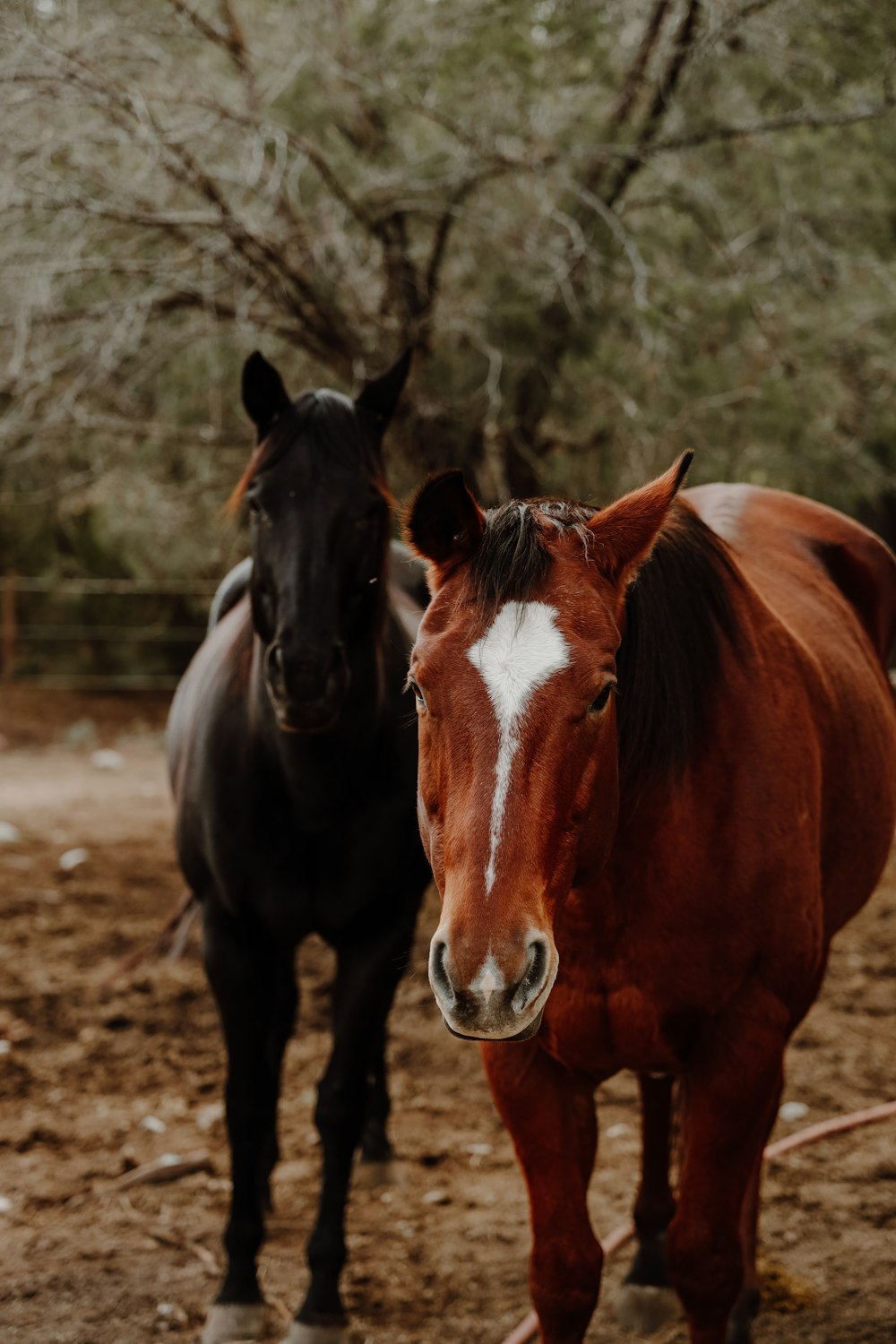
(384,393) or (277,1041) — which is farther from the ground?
(384,393)

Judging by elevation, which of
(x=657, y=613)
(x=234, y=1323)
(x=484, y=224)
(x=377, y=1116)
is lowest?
(x=377, y=1116)

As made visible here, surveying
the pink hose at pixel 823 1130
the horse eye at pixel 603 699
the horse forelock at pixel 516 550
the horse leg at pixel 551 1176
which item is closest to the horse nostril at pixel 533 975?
the horse eye at pixel 603 699

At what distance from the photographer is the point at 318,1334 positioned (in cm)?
297

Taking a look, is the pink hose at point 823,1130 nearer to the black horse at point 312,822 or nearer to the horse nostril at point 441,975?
the black horse at point 312,822

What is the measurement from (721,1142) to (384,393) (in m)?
2.10

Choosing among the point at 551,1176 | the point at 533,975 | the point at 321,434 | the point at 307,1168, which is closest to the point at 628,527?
the point at 533,975

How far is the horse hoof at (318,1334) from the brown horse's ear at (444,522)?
1.99m

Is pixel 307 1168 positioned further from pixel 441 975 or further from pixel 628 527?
pixel 628 527

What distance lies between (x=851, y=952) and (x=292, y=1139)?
2852 mm

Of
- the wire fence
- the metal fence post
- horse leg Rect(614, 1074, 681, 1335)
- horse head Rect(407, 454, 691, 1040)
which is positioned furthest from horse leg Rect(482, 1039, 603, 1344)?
the wire fence

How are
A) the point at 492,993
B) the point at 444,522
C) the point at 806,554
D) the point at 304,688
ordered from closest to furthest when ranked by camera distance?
the point at 492,993
the point at 444,522
the point at 304,688
the point at 806,554

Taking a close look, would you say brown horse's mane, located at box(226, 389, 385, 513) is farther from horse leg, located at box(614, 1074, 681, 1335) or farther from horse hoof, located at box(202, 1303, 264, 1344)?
horse hoof, located at box(202, 1303, 264, 1344)

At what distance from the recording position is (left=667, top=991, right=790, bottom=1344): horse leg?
2.31 metres

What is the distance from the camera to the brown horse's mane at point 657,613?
191cm
